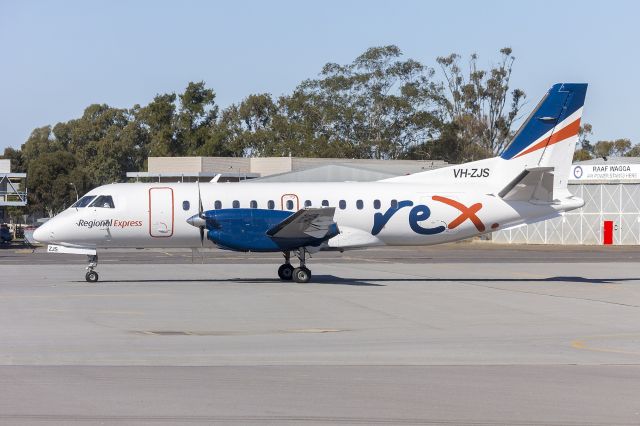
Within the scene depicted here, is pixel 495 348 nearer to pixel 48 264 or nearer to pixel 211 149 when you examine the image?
pixel 48 264

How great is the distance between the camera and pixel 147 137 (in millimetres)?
121125

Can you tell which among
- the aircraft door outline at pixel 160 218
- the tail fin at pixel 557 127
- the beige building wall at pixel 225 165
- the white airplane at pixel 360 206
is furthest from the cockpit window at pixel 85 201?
the beige building wall at pixel 225 165

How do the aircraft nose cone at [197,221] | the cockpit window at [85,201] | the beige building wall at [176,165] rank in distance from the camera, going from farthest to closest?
the beige building wall at [176,165], the cockpit window at [85,201], the aircraft nose cone at [197,221]

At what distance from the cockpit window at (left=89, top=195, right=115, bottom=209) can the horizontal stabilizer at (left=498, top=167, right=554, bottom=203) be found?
1175cm

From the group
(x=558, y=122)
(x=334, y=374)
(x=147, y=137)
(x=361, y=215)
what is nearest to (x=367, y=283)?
(x=361, y=215)

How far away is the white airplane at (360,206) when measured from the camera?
26344mm

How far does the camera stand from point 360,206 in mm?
27094

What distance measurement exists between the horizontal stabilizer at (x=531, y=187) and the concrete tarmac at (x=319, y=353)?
2.61 m

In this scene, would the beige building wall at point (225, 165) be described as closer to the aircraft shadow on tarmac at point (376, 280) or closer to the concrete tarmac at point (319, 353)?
the aircraft shadow on tarmac at point (376, 280)

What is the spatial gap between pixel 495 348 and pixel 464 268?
21036 mm

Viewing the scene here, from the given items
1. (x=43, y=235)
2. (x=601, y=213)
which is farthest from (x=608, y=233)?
(x=43, y=235)

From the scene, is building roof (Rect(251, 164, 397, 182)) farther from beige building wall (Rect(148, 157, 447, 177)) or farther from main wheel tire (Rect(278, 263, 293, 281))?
main wheel tire (Rect(278, 263, 293, 281))

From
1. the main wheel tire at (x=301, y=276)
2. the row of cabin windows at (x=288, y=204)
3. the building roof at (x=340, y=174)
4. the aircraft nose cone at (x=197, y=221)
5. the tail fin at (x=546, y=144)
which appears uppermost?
the building roof at (x=340, y=174)

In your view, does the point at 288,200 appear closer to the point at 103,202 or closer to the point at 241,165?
the point at 103,202
